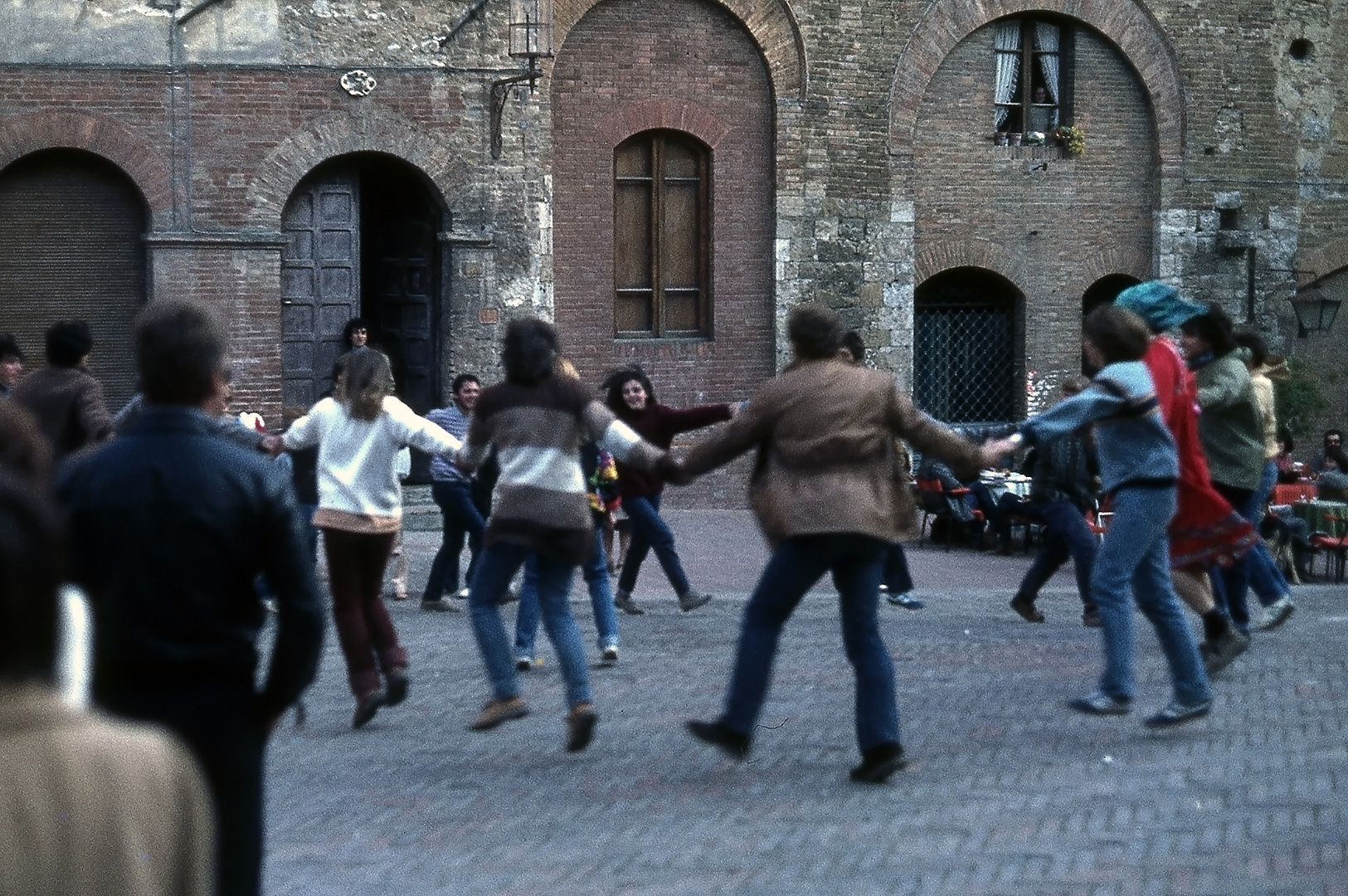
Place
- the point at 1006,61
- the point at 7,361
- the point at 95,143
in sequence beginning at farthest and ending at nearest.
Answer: the point at 1006,61, the point at 95,143, the point at 7,361

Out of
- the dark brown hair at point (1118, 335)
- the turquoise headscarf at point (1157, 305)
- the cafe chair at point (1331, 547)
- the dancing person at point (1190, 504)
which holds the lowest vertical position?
the cafe chair at point (1331, 547)

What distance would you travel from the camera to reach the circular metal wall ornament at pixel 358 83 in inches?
719

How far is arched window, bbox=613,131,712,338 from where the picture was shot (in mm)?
20094

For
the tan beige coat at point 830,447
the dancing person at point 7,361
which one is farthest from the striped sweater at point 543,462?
the dancing person at point 7,361

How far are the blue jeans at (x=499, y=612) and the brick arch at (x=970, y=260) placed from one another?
1393 cm

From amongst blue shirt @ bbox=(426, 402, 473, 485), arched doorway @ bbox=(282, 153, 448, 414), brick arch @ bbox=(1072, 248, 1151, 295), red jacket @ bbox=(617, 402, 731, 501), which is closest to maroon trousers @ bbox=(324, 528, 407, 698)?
red jacket @ bbox=(617, 402, 731, 501)

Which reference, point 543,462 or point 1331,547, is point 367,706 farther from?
point 1331,547

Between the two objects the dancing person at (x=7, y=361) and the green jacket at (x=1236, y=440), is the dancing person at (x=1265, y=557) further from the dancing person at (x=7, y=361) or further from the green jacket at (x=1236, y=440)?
the dancing person at (x=7, y=361)

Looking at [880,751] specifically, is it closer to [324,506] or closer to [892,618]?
[324,506]

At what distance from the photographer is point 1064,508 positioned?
36.6 ft

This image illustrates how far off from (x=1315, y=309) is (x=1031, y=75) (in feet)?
13.0

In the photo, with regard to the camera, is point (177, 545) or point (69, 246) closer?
point (177, 545)

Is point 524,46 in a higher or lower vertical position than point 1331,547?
higher

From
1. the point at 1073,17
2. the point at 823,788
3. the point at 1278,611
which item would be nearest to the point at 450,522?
the point at 1278,611
